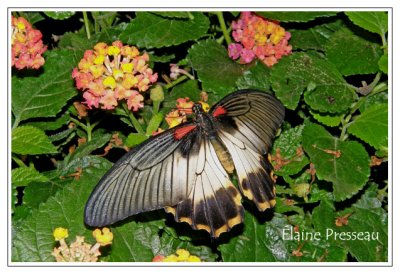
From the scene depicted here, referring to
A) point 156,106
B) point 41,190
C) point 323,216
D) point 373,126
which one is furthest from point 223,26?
point 41,190

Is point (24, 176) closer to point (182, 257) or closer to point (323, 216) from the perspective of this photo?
point (182, 257)

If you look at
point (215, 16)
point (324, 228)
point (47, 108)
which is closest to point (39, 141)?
point (47, 108)

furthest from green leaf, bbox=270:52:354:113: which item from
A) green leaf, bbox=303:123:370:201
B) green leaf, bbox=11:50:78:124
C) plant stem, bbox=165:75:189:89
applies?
green leaf, bbox=11:50:78:124

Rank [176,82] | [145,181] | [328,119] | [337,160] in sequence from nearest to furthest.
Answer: [145,181]
[337,160]
[328,119]
[176,82]

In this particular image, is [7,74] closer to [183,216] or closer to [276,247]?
[183,216]

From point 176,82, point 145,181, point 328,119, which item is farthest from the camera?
point 176,82

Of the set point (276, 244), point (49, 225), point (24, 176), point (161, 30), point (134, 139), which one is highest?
point (161, 30)
